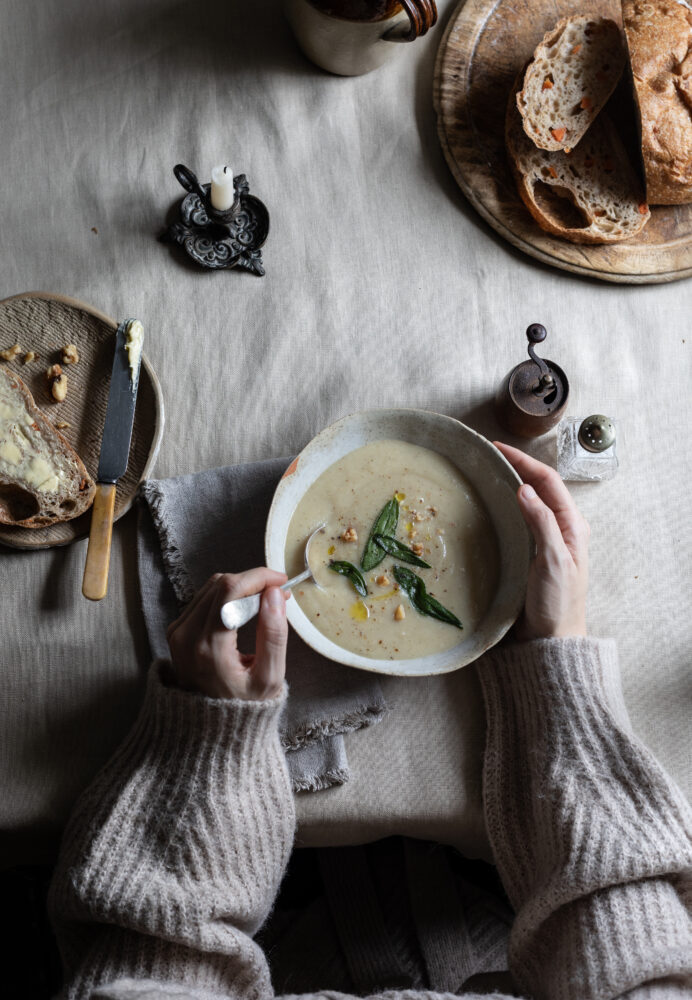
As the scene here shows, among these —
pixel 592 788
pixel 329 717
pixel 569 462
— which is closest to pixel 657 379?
pixel 569 462

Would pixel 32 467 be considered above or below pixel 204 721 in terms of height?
above

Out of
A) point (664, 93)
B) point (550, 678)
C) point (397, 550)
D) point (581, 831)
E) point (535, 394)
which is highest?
point (664, 93)

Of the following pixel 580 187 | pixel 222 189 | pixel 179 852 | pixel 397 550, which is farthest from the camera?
pixel 580 187

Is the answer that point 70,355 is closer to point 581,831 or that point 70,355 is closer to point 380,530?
point 380,530

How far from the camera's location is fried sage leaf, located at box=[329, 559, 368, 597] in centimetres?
111

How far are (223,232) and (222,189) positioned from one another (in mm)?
81

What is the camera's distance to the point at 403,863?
1452mm

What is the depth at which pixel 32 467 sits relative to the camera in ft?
3.76

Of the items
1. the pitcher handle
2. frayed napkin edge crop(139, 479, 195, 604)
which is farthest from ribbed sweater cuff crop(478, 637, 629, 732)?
the pitcher handle

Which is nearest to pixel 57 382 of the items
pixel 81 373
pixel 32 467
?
pixel 81 373

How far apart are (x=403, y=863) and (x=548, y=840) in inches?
18.6

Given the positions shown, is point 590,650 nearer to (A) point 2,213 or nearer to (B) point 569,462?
(B) point 569,462

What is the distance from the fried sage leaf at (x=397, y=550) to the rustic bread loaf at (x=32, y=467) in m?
0.42

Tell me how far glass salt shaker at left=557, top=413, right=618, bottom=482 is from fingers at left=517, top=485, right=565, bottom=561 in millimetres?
152
